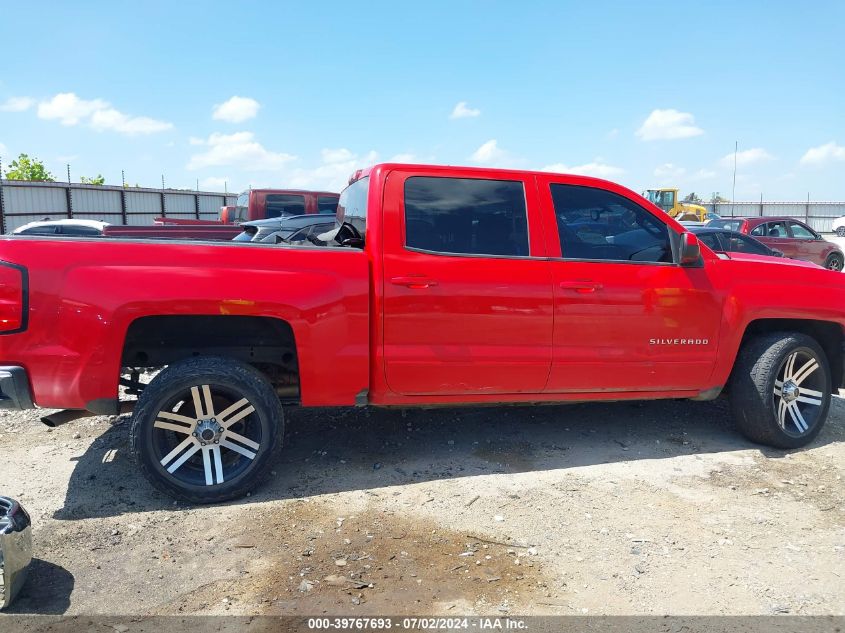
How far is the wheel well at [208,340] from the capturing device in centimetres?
397

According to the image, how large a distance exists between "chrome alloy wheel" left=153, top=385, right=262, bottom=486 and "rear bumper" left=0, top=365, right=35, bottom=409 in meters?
0.68

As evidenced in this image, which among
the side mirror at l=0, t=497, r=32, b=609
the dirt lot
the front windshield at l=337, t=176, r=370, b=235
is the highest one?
the front windshield at l=337, t=176, r=370, b=235

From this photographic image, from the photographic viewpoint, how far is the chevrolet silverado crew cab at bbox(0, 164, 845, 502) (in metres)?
3.61

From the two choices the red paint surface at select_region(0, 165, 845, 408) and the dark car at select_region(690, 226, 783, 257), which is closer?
the red paint surface at select_region(0, 165, 845, 408)

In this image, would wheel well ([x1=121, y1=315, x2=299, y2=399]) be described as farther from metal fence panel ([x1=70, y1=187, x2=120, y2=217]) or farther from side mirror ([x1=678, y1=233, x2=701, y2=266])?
metal fence panel ([x1=70, y1=187, x2=120, y2=217])

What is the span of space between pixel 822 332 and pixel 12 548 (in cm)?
553

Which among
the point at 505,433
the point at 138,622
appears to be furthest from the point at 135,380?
the point at 505,433

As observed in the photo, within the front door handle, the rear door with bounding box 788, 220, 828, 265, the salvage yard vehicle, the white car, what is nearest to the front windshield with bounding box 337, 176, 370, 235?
the front door handle

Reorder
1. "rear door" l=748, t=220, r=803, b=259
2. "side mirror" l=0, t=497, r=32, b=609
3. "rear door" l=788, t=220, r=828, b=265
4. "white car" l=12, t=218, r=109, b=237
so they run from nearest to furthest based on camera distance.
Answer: "side mirror" l=0, t=497, r=32, b=609 → "white car" l=12, t=218, r=109, b=237 → "rear door" l=748, t=220, r=803, b=259 → "rear door" l=788, t=220, r=828, b=265

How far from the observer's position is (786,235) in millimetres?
16141

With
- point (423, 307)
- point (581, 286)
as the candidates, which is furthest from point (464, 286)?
point (581, 286)

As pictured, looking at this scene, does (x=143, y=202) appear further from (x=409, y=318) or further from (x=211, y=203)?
(x=409, y=318)

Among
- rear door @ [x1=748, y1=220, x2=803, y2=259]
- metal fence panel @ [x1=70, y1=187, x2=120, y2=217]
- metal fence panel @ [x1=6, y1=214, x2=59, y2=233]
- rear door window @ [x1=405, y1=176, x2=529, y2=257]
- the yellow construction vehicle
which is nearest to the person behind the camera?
rear door window @ [x1=405, y1=176, x2=529, y2=257]

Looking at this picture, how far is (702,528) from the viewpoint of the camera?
11.9ft
